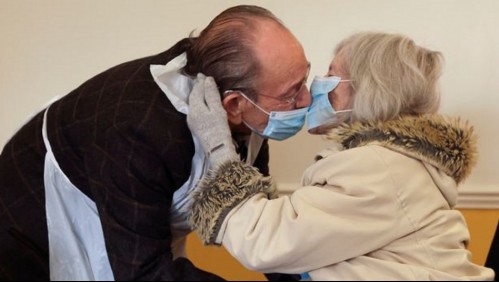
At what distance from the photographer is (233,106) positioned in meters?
1.24

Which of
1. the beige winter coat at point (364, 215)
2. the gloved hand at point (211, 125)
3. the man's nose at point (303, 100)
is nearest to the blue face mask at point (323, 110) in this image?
the man's nose at point (303, 100)

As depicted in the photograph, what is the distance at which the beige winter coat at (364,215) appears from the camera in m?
1.07

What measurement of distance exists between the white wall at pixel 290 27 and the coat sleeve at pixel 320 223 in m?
0.75

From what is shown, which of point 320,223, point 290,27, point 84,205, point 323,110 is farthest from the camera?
point 290,27

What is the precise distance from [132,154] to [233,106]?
25 cm

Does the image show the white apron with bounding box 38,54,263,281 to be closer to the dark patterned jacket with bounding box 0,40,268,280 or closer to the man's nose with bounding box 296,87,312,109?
the dark patterned jacket with bounding box 0,40,268,280

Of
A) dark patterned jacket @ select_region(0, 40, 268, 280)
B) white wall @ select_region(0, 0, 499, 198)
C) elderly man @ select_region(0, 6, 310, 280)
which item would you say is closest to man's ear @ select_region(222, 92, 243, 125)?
elderly man @ select_region(0, 6, 310, 280)

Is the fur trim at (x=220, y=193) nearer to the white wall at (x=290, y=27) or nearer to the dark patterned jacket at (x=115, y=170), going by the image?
the dark patterned jacket at (x=115, y=170)

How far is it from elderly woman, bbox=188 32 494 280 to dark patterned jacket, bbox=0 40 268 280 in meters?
0.06

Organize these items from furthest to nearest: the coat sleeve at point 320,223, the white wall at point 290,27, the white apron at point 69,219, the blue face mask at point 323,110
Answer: the white wall at point 290,27 → the blue face mask at point 323,110 → the white apron at point 69,219 → the coat sleeve at point 320,223

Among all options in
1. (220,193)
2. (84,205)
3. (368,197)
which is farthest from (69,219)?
(368,197)

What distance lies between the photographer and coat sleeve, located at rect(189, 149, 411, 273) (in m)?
1.07

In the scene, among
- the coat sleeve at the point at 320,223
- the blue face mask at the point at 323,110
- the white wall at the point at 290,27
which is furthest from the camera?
the white wall at the point at 290,27

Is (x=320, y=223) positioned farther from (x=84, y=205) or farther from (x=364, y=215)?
(x=84, y=205)
